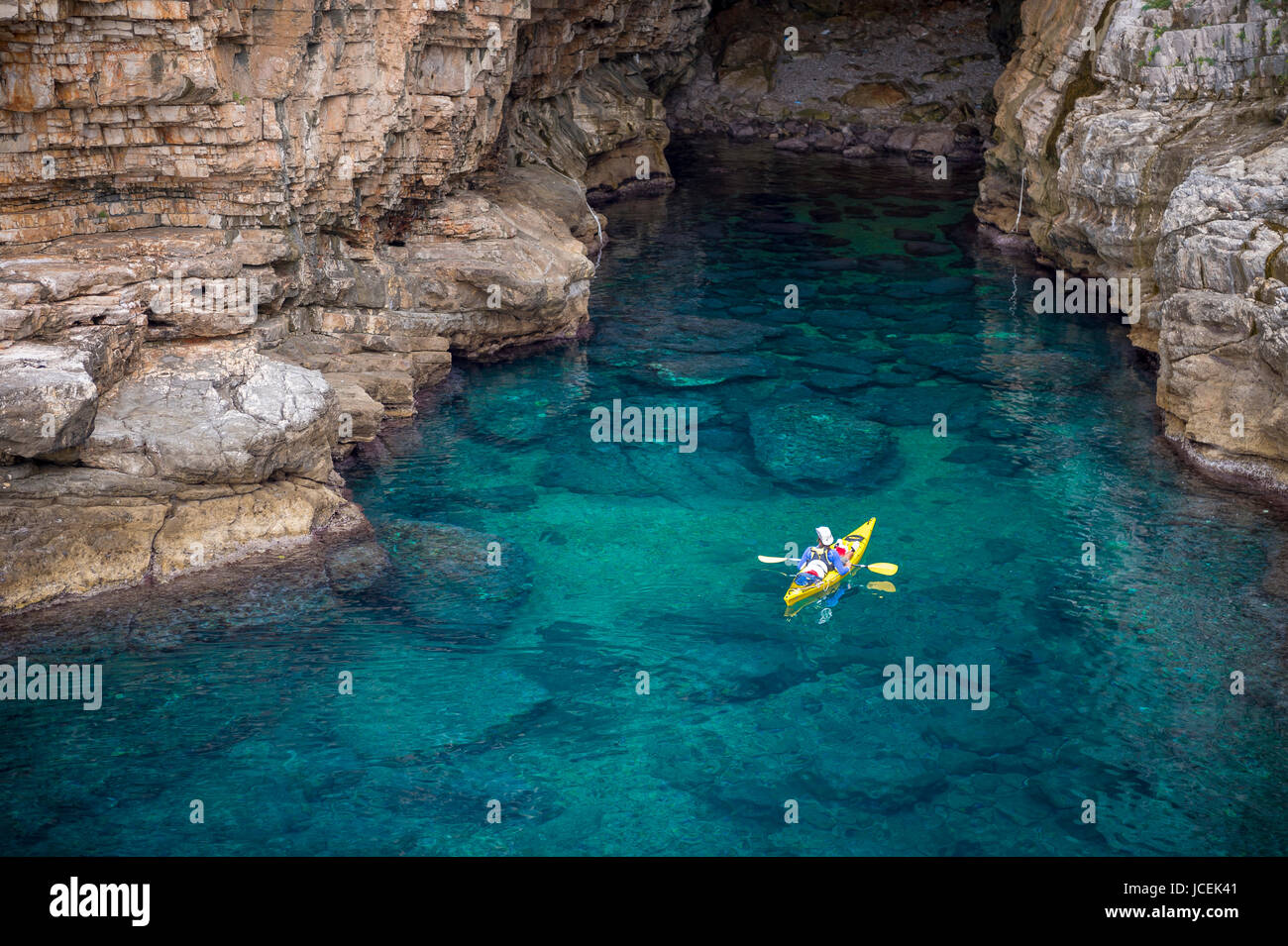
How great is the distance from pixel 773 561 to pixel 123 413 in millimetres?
8736

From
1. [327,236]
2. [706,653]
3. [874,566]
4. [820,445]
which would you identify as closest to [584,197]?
[327,236]

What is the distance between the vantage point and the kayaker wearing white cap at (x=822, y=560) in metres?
15.1

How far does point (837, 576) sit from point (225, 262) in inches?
393

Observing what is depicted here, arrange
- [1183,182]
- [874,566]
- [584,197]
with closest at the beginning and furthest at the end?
1. [874,566]
2. [1183,182]
3. [584,197]

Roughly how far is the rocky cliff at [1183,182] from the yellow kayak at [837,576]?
20.7 feet

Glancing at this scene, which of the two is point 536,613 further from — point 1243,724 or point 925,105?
point 925,105

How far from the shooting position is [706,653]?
14281 millimetres

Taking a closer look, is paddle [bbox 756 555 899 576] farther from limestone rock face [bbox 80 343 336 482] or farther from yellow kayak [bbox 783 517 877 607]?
limestone rock face [bbox 80 343 336 482]

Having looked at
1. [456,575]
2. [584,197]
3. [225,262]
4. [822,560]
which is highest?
[584,197]

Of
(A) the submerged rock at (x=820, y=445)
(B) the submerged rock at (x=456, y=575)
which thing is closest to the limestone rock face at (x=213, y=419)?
(B) the submerged rock at (x=456, y=575)

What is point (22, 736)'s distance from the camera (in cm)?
1238

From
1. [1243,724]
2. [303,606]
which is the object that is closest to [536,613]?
[303,606]

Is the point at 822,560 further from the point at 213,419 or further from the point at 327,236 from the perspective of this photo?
the point at 327,236

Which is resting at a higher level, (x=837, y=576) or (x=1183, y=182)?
(x=1183, y=182)
